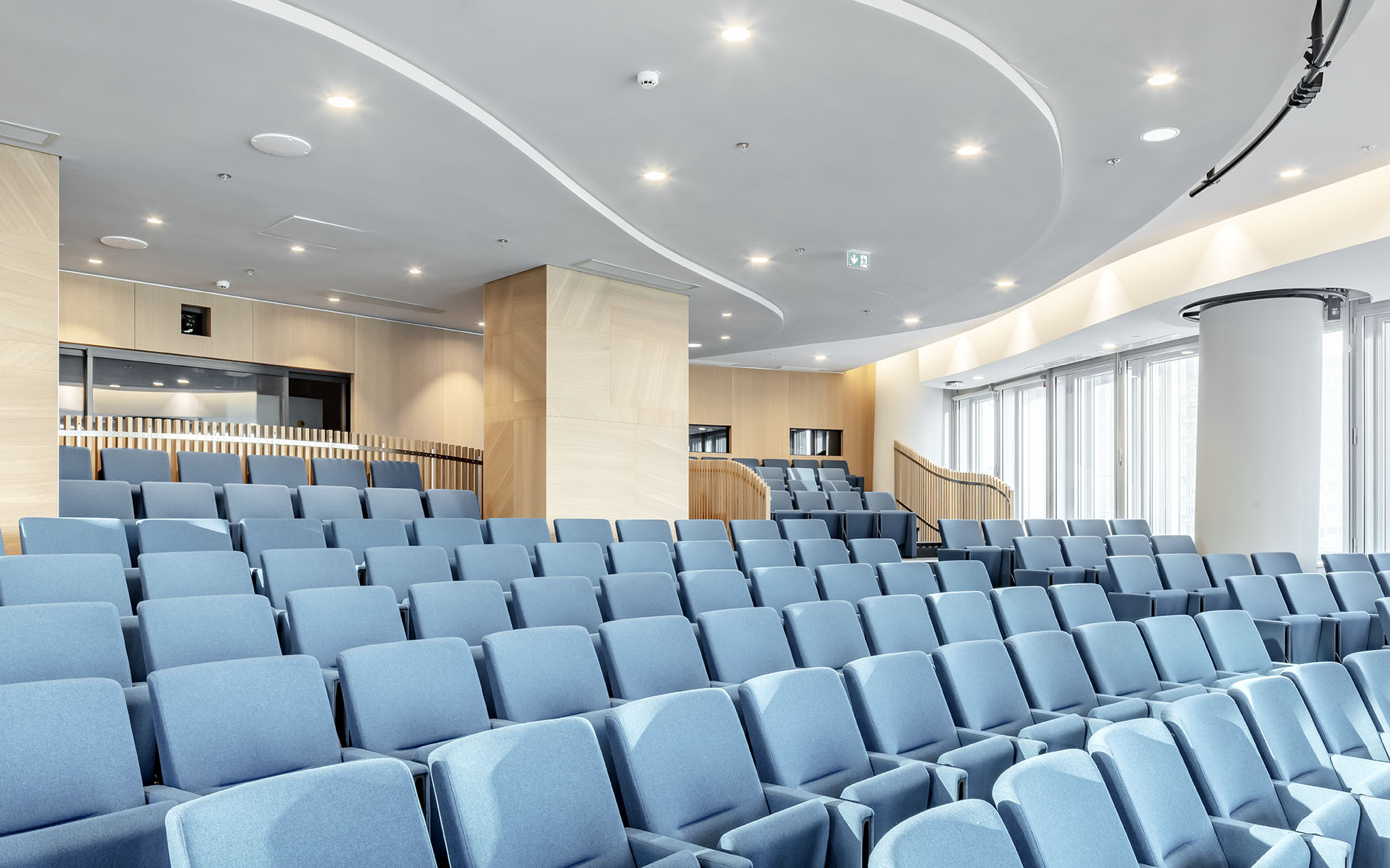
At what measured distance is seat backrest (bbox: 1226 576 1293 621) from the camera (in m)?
6.32

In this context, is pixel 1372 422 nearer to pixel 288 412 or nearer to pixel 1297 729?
pixel 1297 729

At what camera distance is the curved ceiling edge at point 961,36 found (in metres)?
4.22

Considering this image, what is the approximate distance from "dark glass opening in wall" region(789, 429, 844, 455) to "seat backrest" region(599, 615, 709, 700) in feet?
49.2

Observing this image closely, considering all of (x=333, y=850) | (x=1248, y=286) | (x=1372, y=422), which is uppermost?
(x=1248, y=286)

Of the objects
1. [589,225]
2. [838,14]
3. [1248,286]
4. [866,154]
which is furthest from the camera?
[1248,286]

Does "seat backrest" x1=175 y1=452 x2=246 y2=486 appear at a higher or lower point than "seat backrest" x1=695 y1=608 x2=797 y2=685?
higher

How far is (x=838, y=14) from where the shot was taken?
423cm

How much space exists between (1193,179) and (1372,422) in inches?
195

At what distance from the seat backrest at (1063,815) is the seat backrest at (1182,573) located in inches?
227

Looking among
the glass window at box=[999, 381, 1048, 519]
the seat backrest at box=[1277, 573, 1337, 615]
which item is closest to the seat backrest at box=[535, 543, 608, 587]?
the seat backrest at box=[1277, 573, 1337, 615]

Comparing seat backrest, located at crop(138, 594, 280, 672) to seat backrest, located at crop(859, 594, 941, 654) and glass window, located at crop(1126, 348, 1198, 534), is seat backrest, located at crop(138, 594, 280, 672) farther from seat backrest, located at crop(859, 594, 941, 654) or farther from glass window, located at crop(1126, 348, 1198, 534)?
glass window, located at crop(1126, 348, 1198, 534)

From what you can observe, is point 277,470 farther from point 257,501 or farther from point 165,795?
point 165,795

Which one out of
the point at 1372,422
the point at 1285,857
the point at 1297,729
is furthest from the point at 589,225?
the point at 1372,422

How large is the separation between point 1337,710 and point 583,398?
21.4 feet
